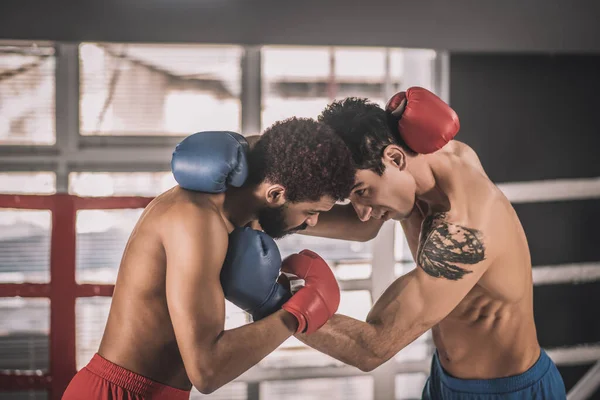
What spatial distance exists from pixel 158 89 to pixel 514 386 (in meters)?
2.32

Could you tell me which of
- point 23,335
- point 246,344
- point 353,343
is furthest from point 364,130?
point 23,335

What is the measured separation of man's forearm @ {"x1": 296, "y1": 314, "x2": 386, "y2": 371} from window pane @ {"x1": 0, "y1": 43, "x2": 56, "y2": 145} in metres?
2.02

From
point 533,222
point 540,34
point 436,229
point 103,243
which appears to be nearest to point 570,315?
point 533,222

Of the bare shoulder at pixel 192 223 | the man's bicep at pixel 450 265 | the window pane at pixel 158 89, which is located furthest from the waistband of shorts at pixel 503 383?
the window pane at pixel 158 89

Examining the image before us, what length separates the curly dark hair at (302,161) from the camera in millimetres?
1740

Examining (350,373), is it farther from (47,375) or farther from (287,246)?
(47,375)

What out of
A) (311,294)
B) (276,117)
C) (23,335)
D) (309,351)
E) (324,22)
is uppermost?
(324,22)

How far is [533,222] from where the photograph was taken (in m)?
3.61

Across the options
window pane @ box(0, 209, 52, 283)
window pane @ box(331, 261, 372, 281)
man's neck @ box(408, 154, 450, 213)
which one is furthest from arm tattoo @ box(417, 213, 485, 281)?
window pane @ box(0, 209, 52, 283)

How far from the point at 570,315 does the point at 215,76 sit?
2623 mm

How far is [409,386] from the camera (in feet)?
12.0

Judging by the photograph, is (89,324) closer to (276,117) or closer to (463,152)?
(276,117)

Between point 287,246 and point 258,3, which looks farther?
point 287,246

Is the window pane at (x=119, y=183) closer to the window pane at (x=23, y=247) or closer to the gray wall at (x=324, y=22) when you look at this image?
the window pane at (x=23, y=247)
